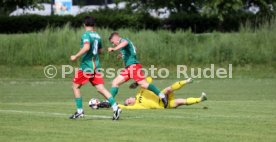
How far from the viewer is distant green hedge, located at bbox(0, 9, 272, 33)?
52.0m

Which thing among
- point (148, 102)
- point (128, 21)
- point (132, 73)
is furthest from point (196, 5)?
point (132, 73)

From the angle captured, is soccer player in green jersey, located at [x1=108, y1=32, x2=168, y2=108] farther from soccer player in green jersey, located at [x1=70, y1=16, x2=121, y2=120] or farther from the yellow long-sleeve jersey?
soccer player in green jersey, located at [x1=70, y1=16, x2=121, y2=120]

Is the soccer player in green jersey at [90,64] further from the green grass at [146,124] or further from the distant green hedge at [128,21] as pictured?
the distant green hedge at [128,21]

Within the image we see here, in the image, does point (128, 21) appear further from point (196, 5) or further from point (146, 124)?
point (146, 124)

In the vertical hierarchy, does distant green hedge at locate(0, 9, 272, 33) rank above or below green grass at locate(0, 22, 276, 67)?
above

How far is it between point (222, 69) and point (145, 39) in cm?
453

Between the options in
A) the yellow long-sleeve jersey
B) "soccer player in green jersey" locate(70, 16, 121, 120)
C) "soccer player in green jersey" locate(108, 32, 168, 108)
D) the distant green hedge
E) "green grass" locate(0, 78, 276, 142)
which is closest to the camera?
"green grass" locate(0, 78, 276, 142)

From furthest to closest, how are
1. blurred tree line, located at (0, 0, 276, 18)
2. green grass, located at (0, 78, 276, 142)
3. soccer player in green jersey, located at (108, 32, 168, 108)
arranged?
blurred tree line, located at (0, 0, 276, 18) → soccer player in green jersey, located at (108, 32, 168, 108) → green grass, located at (0, 78, 276, 142)

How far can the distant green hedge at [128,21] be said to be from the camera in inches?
2046

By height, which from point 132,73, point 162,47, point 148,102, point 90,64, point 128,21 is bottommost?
point 148,102

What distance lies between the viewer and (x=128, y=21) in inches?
2146

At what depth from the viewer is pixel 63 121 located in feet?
53.5

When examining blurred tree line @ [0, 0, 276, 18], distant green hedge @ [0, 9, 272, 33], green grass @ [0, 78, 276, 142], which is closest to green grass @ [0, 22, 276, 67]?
distant green hedge @ [0, 9, 272, 33]

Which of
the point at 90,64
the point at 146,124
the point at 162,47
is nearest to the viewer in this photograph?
the point at 146,124
